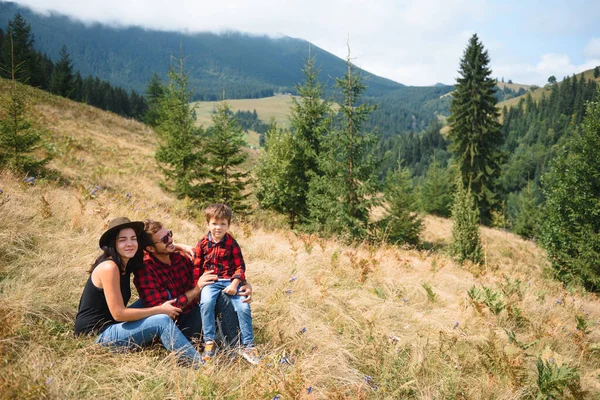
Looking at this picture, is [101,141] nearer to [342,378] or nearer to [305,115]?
[305,115]

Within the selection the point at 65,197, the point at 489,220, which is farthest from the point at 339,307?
the point at 489,220

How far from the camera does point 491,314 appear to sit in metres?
4.85

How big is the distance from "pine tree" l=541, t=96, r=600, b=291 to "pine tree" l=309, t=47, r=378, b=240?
6.07m

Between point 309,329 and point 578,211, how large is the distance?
428 inches

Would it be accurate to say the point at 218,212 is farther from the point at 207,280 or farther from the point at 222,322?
the point at 222,322

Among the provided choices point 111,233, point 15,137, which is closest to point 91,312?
point 111,233

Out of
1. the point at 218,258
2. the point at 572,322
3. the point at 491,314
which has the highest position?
the point at 218,258

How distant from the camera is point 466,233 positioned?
11.4 meters

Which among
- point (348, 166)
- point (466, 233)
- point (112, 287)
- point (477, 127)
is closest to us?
point (112, 287)

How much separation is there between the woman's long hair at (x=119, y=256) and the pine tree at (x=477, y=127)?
82.4ft

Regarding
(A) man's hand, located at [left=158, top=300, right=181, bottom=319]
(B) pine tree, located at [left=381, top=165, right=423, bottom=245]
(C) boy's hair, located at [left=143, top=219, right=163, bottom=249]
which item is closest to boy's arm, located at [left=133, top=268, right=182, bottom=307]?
(A) man's hand, located at [left=158, top=300, right=181, bottom=319]

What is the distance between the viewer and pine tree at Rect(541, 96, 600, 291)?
10031 mm

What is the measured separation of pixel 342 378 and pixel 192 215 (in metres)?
7.84

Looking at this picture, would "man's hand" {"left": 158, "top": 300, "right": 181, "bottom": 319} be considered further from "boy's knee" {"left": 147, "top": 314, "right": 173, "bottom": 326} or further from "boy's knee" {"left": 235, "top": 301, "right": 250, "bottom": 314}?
"boy's knee" {"left": 235, "top": 301, "right": 250, "bottom": 314}
